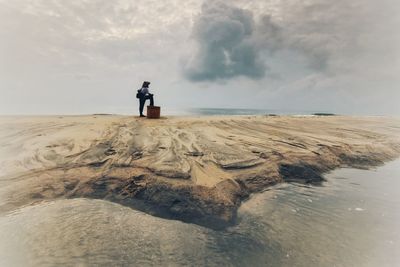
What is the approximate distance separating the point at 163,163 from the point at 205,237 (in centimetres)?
232

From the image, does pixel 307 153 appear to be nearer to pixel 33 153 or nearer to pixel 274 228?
pixel 274 228

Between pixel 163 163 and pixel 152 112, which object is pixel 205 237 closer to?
pixel 163 163

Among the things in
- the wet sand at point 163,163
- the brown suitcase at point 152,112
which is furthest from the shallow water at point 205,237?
the brown suitcase at point 152,112

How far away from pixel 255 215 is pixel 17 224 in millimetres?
4279

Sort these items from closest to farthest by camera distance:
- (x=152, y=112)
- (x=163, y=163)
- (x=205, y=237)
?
1. (x=205, y=237)
2. (x=163, y=163)
3. (x=152, y=112)

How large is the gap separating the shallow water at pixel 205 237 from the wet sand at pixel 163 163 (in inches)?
15.5

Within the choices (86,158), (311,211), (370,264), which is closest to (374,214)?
(311,211)

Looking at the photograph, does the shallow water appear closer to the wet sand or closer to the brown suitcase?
the wet sand

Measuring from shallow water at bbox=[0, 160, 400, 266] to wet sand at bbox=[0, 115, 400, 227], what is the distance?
0.39 metres

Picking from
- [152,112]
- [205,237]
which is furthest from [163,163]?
[152,112]

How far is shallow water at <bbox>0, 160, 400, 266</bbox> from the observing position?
4.23 m

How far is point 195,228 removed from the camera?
5.07 meters

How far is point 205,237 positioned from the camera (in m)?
4.83

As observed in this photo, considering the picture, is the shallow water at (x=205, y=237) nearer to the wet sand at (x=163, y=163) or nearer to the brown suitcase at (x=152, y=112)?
the wet sand at (x=163, y=163)
